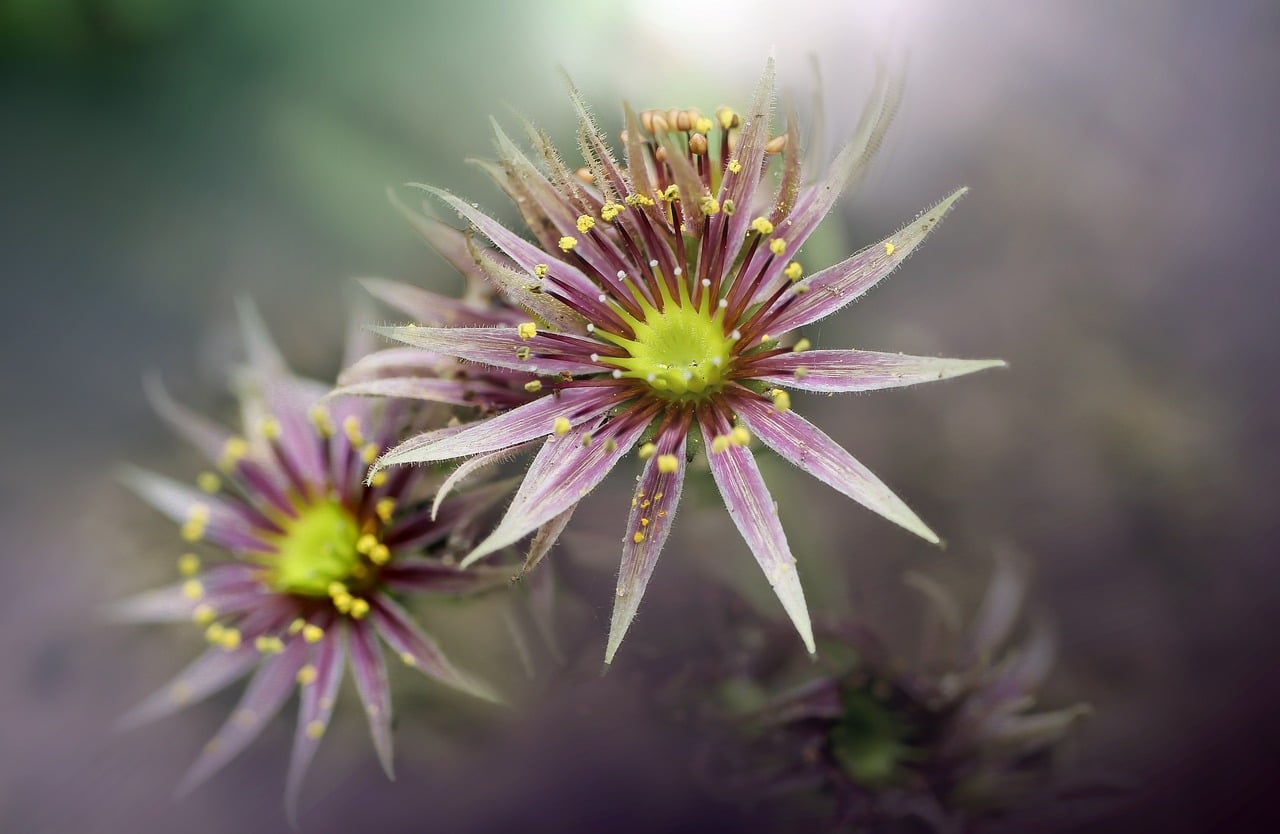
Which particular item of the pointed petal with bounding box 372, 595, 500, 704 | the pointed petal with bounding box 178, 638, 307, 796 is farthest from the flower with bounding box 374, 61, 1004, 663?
the pointed petal with bounding box 178, 638, 307, 796

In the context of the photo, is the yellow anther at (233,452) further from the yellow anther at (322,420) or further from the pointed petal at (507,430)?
A: the pointed petal at (507,430)

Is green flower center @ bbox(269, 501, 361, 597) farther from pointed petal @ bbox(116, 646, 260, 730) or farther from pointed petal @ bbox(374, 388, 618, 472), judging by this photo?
pointed petal @ bbox(374, 388, 618, 472)

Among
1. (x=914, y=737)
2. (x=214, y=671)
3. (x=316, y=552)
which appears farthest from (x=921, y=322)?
(x=214, y=671)

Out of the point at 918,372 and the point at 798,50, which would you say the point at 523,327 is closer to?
the point at 918,372

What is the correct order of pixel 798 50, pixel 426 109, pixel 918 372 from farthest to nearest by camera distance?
pixel 426 109, pixel 798 50, pixel 918 372

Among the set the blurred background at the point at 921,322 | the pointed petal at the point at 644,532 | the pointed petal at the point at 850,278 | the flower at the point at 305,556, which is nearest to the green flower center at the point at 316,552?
the flower at the point at 305,556

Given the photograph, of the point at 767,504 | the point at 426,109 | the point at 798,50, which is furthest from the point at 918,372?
the point at 426,109
